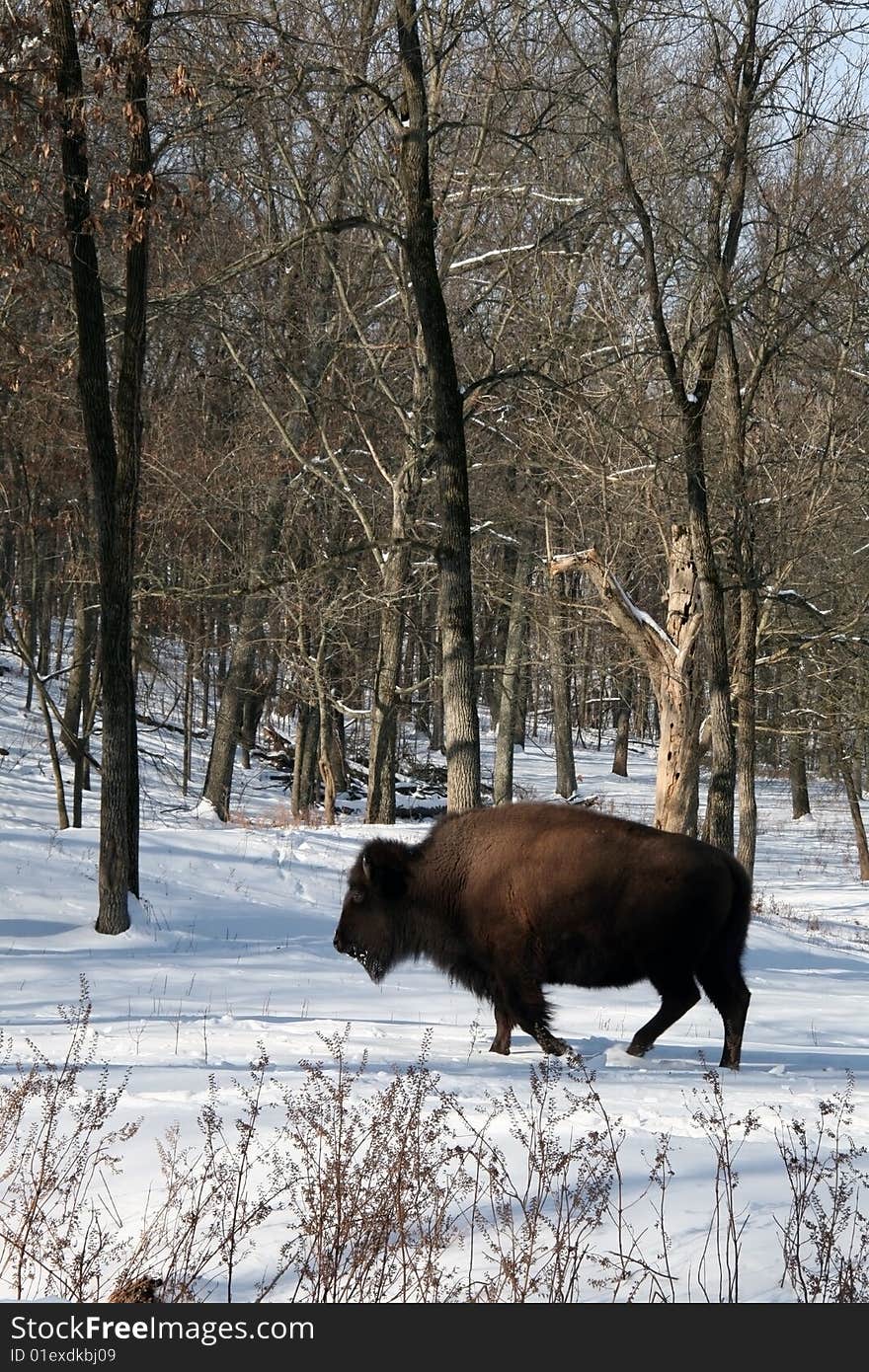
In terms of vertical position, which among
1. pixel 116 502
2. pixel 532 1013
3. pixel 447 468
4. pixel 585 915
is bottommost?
pixel 532 1013

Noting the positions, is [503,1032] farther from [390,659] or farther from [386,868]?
[390,659]

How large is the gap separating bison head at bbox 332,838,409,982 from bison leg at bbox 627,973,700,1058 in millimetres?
1748

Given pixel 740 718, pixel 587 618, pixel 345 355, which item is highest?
pixel 345 355

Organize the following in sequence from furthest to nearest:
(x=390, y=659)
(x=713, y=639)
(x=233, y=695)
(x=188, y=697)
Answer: (x=188, y=697)
(x=233, y=695)
(x=390, y=659)
(x=713, y=639)

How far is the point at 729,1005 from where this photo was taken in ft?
27.3

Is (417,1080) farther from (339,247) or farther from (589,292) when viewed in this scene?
(339,247)

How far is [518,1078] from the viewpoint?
7406 millimetres

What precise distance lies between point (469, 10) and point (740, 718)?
11.0 meters

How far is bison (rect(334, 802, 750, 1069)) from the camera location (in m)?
8.13

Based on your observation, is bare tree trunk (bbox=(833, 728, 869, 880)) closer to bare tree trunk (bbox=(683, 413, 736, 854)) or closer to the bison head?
bare tree trunk (bbox=(683, 413, 736, 854))

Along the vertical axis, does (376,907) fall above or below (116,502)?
below

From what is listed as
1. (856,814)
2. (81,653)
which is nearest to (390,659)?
(81,653)

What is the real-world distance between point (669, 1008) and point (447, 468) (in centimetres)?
681

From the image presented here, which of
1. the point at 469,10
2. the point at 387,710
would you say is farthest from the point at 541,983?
the point at 387,710
